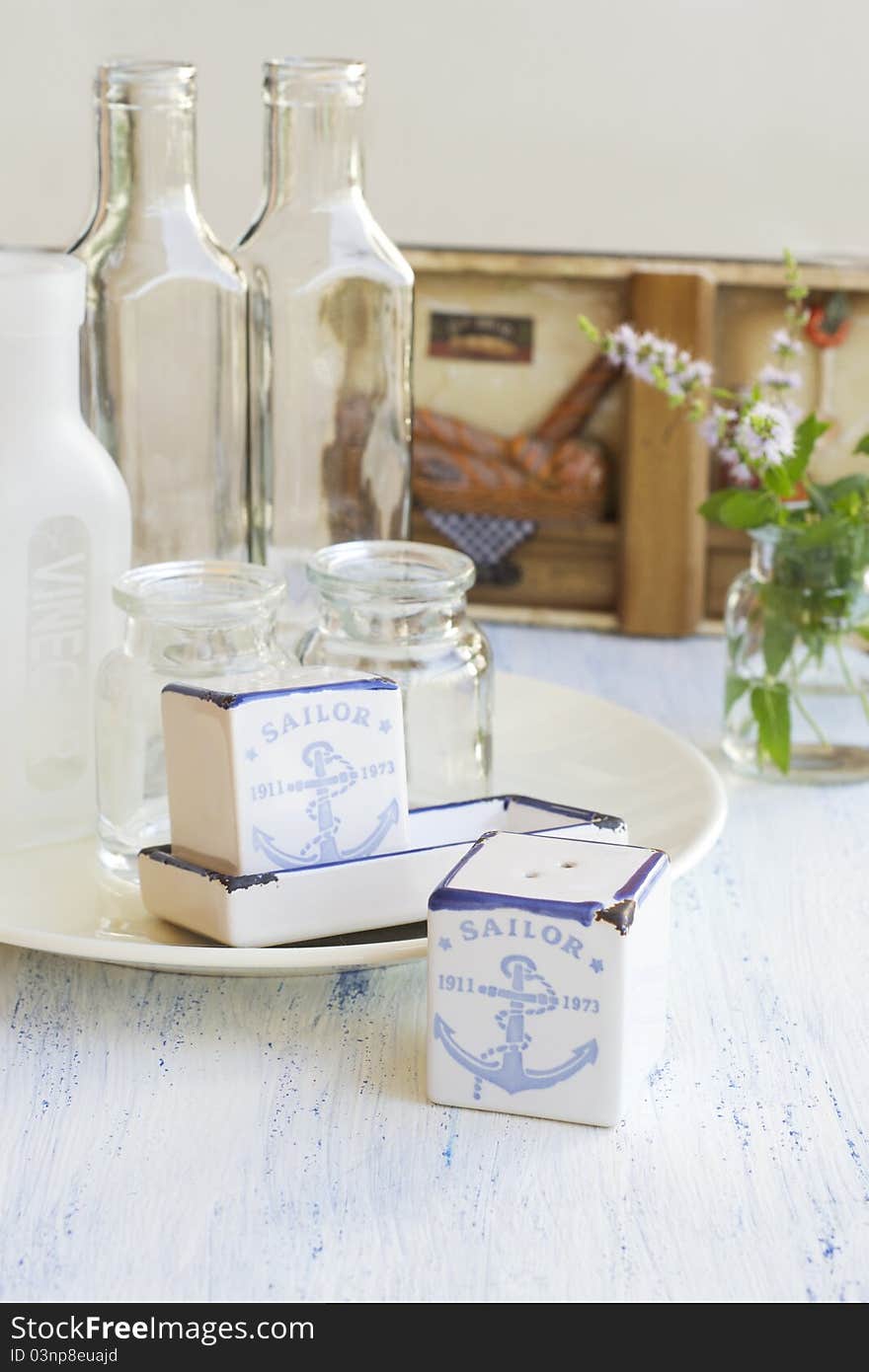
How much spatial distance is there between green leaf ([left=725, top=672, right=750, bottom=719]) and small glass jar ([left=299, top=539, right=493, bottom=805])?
0.21 metres

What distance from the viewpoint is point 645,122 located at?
127cm

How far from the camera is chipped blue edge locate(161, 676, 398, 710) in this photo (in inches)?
22.7

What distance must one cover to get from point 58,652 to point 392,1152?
260 mm

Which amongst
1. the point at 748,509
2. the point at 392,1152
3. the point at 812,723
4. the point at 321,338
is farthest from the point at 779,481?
the point at 392,1152

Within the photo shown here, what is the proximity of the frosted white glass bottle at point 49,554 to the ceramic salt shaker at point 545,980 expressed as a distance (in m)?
0.21

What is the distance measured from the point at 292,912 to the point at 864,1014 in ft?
0.71

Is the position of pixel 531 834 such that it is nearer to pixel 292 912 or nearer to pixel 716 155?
pixel 292 912

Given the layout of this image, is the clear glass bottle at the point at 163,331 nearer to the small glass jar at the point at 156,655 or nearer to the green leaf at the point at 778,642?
the small glass jar at the point at 156,655

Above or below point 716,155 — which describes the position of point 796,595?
below

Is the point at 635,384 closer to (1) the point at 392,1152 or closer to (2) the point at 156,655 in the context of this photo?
(2) the point at 156,655

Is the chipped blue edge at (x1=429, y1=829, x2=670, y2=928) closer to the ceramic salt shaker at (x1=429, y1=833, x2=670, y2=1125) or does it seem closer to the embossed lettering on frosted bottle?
→ the ceramic salt shaker at (x1=429, y1=833, x2=670, y2=1125)

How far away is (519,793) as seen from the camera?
77cm
